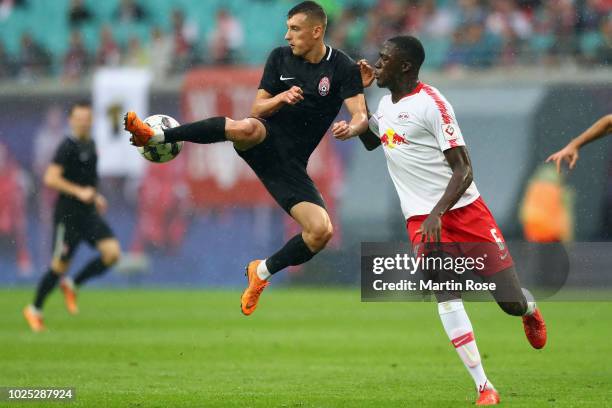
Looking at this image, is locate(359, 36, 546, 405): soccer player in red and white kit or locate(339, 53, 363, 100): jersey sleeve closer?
locate(359, 36, 546, 405): soccer player in red and white kit

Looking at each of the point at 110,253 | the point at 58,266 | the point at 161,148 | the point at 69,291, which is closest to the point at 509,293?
the point at 161,148

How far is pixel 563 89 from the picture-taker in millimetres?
18594

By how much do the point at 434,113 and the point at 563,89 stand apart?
11.4m

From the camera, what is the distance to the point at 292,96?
8.30 metres

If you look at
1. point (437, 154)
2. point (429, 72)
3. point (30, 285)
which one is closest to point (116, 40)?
point (30, 285)

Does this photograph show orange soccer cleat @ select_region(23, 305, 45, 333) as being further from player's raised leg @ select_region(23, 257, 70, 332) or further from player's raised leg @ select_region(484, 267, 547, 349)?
player's raised leg @ select_region(484, 267, 547, 349)

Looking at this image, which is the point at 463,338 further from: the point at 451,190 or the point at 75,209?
the point at 75,209

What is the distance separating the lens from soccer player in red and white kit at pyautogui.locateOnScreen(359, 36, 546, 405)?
7.80 metres

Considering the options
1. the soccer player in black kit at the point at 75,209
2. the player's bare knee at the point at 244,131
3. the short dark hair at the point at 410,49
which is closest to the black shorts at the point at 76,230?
the soccer player in black kit at the point at 75,209

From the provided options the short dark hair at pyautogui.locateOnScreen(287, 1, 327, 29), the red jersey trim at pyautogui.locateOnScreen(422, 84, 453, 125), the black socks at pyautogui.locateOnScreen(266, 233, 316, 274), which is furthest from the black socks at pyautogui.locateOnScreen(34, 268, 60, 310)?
the red jersey trim at pyautogui.locateOnScreen(422, 84, 453, 125)

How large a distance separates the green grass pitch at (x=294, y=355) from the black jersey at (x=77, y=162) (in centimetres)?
176

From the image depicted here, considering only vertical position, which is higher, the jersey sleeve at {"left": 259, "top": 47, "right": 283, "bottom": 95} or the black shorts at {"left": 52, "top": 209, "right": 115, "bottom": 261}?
the jersey sleeve at {"left": 259, "top": 47, "right": 283, "bottom": 95}

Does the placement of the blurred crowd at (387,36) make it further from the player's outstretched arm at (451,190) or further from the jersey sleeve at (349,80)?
the player's outstretched arm at (451,190)

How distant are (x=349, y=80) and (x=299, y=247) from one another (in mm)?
1393
